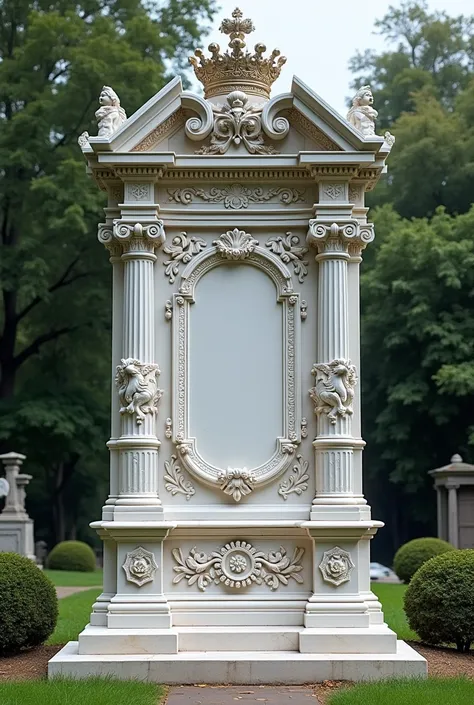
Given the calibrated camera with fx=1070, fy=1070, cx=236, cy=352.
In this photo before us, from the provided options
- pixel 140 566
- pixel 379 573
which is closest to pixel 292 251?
pixel 140 566

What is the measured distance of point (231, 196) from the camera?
35.1 feet

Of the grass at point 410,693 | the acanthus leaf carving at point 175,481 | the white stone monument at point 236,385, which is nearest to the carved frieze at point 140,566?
the white stone monument at point 236,385

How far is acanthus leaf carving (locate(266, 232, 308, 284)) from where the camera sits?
1060 centimetres

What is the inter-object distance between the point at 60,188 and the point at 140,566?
21.1m

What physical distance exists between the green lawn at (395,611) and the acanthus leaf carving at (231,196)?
5.43 meters

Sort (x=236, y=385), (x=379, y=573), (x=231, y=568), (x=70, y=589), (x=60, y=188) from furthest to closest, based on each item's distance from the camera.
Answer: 1. (x=379, y=573)
2. (x=60, y=188)
3. (x=70, y=589)
4. (x=236, y=385)
5. (x=231, y=568)

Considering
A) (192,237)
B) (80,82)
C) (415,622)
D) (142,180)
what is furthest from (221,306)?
(80,82)

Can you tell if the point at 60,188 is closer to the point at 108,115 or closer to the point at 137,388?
the point at 108,115

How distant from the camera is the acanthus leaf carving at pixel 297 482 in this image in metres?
10.3

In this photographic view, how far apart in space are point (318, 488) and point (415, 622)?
2362 millimetres

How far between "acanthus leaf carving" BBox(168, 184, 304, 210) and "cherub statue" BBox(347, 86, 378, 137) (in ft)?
3.23

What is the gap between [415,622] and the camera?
11.5m

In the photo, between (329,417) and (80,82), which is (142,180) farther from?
(80,82)

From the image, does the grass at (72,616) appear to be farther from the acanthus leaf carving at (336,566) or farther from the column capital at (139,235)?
the column capital at (139,235)
